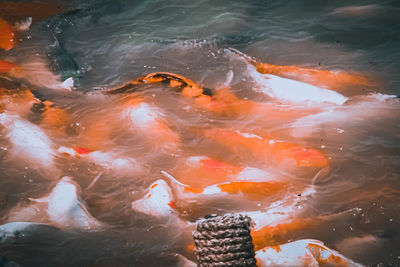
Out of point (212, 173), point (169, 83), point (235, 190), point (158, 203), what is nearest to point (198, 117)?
point (169, 83)

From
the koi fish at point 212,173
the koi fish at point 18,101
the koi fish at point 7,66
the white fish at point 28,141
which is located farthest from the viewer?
the koi fish at point 7,66

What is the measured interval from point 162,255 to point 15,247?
928mm

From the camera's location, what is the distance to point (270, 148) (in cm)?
346

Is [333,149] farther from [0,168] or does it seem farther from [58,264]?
[0,168]

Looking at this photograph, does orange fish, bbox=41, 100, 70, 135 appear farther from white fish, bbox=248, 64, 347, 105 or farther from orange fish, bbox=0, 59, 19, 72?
white fish, bbox=248, 64, 347, 105

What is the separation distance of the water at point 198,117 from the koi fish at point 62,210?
67 mm

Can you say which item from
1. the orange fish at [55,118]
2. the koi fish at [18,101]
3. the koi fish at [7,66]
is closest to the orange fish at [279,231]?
the orange fish at [55,118]

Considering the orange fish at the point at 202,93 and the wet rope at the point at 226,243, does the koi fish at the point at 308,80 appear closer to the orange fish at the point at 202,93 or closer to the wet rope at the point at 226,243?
the orange fish at the point at 202,93

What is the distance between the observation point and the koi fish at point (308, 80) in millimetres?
3988

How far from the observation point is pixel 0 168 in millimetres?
3428

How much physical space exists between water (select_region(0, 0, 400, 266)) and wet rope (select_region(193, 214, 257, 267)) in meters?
0.40

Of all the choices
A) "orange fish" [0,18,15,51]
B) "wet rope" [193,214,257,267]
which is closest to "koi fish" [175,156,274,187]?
"wet rope" [193,214,257,267]

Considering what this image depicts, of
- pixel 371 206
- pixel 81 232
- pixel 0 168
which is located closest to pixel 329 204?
pixel 371 206

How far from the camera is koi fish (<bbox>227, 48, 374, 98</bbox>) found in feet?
13.1
